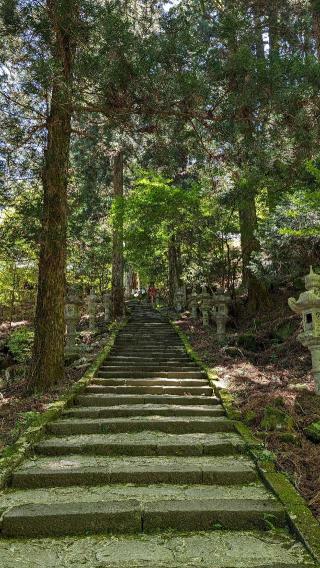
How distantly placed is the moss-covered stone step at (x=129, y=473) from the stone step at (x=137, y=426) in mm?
1014

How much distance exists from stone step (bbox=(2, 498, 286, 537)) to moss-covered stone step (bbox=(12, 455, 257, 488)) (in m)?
0.54

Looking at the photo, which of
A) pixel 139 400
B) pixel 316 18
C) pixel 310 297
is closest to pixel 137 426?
pixel 139 400

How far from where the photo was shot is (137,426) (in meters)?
5.69

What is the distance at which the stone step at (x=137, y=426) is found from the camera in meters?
5.50

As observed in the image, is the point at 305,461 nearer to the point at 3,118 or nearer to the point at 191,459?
the point at 191,459

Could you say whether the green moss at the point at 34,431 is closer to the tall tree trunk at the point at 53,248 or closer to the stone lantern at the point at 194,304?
the tall tree trunk at the point at 53,248

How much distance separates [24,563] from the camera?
2939 millimetres

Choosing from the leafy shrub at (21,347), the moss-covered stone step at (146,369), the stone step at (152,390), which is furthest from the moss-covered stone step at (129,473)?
the leafy shrub at (21,347)

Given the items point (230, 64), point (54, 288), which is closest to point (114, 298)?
point (54, 288)

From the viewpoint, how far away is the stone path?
3076 mm

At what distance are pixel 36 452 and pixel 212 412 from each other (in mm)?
2575

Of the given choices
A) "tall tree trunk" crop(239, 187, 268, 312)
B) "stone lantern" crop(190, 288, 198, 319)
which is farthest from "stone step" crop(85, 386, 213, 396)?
"stone lantern" crop(190, 288, 198, 319)

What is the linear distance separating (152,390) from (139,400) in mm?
623

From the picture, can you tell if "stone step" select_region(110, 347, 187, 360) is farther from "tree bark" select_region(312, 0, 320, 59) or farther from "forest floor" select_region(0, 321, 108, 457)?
"tree bark" select_region(312, 0, 320, 59)
